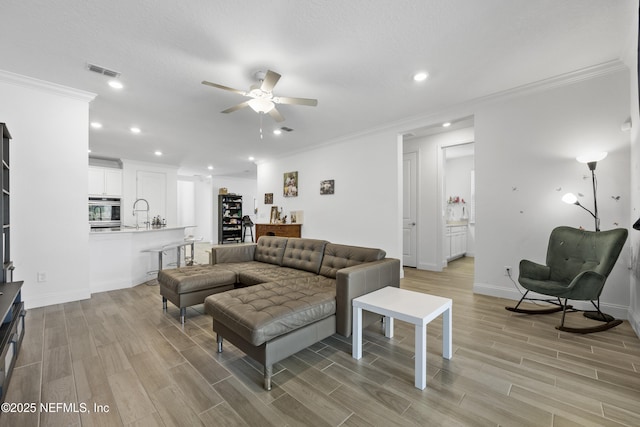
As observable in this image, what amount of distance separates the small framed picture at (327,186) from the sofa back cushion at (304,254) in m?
2.32

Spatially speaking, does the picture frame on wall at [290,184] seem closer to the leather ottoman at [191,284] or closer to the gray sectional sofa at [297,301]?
the gray sectional sofa at [297,301]

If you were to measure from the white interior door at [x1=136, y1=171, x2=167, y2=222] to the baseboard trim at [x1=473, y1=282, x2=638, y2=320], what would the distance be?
8.54m

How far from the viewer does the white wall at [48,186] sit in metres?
3.17

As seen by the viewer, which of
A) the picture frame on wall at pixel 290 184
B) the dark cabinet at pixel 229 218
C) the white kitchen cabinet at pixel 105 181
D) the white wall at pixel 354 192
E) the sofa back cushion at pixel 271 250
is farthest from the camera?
the dark cabinet at pixel 229 218

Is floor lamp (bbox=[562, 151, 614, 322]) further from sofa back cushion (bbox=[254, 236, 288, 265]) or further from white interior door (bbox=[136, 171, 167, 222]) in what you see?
white interior door (bbox=[136, 171, 167, 222])

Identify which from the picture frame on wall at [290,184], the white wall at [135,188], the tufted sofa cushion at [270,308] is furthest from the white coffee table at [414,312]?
the white wall at [135,188]

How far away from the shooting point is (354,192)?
5473mm

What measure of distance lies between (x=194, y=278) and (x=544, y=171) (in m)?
4.50

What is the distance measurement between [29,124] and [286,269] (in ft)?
12.0

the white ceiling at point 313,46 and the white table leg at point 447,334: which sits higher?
the white ceiling at point 313,46

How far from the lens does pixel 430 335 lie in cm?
259

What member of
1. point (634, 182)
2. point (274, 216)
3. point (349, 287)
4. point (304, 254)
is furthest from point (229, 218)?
point (634, 182)

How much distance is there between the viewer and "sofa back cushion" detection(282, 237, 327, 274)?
3.39m

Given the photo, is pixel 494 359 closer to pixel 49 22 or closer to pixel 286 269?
pixel 286 269
